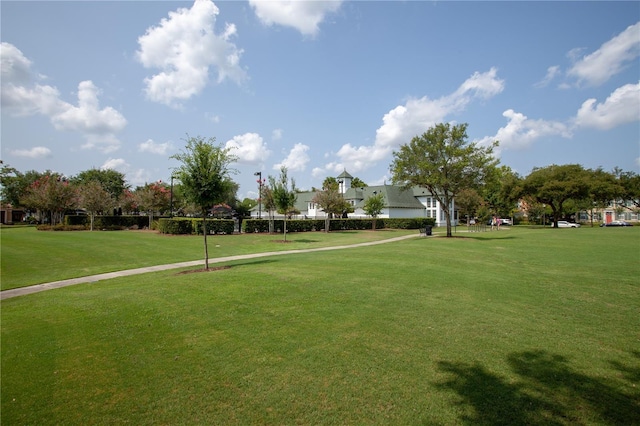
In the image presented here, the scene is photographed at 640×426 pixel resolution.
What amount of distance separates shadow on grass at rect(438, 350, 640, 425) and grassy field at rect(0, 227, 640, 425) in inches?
0.7

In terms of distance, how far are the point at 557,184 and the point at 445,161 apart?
27.5 metres

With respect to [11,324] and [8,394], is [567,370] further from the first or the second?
[11,324]

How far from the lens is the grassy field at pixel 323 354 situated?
3617 millimetres

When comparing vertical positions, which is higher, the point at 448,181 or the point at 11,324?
the point at 448,181

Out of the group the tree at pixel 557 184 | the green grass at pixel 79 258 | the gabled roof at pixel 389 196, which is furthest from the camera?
the gabled roof at pixel 389 196

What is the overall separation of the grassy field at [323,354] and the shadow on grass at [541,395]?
0.02 metres

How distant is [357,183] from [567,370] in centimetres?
7900

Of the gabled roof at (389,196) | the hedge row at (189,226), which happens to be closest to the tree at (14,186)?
the hedge row at (189,226)

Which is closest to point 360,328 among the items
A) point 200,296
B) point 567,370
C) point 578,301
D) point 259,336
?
point 259,336

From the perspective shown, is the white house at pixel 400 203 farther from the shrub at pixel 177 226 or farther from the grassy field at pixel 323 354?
the grassy field at pixel 323 354

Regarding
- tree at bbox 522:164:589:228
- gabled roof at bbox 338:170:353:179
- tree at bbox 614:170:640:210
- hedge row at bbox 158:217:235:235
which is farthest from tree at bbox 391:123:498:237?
gabled roof at bbox 338:170:353:179

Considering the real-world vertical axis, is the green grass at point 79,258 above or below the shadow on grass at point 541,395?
above

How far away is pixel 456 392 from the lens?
3875 millimetres

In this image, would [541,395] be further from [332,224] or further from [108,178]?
[108,178]
